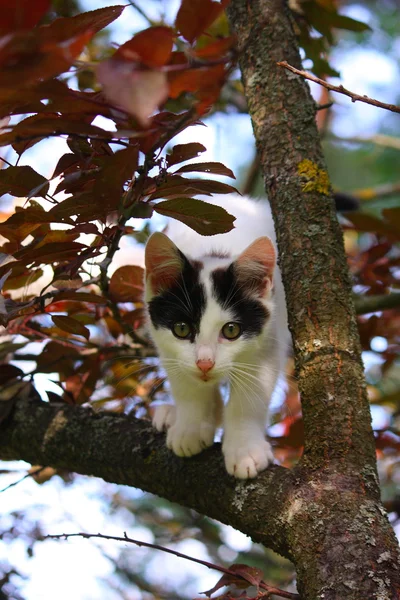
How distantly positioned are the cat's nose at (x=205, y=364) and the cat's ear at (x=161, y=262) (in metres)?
0.37

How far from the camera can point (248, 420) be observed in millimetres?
1974

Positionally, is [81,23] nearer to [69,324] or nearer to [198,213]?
[198,213]

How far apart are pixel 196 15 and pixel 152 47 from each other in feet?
0.35

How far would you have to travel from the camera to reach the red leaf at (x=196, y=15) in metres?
0.87

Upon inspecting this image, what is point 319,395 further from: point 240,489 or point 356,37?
point 356,37

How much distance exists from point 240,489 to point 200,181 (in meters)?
0.76

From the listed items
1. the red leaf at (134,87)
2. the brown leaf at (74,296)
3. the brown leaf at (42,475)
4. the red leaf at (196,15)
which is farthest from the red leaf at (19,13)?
the brown leaf at (42,475)

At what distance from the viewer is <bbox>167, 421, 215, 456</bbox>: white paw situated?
5.90 ft

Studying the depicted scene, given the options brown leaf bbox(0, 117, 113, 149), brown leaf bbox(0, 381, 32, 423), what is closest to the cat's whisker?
brown leaf bbox(0, 381, 32, 423)

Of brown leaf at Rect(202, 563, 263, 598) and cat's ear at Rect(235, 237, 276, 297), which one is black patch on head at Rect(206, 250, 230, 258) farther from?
brown leaf at Rect(202, 563, 263, 598)

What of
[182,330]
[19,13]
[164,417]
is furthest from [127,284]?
[19,13]

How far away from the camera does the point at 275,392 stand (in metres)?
2.18

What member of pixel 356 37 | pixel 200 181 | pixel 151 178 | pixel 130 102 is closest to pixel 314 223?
pixel 200 181

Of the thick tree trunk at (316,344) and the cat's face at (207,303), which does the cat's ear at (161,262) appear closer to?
the cat's face at (207,303)
